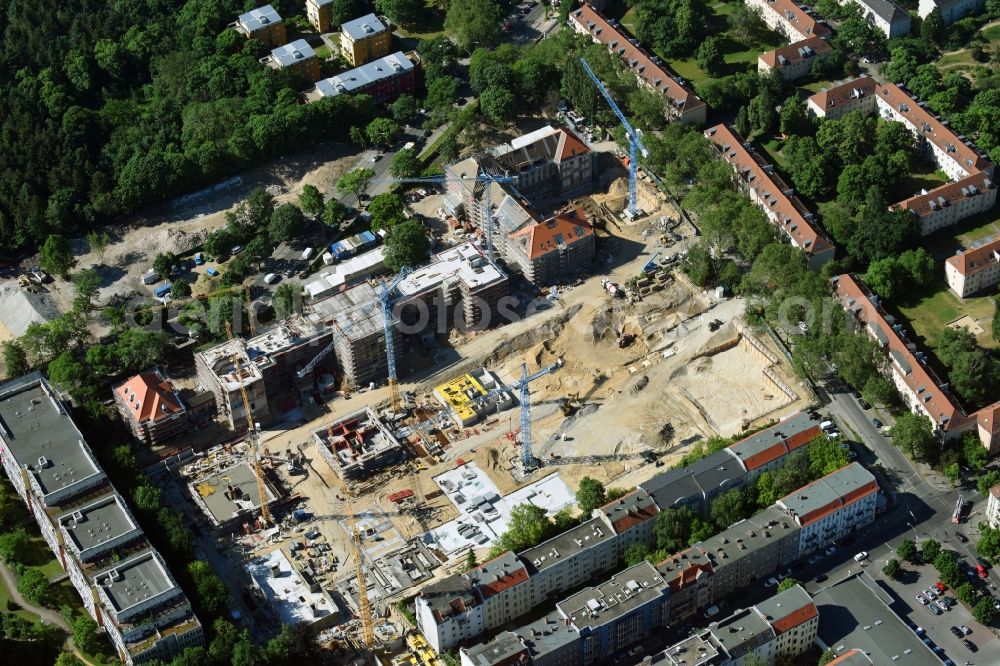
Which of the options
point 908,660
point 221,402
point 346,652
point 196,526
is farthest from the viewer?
point 221,402

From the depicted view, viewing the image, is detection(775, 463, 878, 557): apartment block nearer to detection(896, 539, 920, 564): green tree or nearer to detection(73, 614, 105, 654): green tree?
detection(896, 539, 920, 564): green tree

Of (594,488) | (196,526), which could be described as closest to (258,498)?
(196,526)

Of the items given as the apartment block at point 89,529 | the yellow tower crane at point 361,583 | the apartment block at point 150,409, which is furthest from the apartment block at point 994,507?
the apartment block at point 150,409

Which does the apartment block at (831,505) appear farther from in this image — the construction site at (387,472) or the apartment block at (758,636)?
the construction site at (387,472)

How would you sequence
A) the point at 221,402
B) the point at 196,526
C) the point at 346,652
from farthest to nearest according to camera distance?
the point at 221,402
the point at 196,526
the point at 346,652

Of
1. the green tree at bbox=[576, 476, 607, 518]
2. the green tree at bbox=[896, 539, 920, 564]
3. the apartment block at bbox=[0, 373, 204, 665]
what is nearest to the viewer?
the apartment block at bbox=[0, 373, 204, 665]

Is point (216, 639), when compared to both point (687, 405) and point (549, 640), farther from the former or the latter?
point (687, 405)

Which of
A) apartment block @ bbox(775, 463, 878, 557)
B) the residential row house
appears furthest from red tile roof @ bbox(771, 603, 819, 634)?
the residential row house

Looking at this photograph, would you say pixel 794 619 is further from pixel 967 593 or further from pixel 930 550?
pixel 930 550
